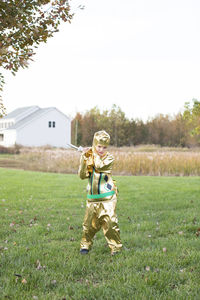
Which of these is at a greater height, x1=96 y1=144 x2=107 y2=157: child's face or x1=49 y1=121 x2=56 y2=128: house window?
x1=49 y1=121 x2=56 y2=128: house window

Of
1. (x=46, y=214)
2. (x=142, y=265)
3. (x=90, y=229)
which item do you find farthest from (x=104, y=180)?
(x=46, y=214)

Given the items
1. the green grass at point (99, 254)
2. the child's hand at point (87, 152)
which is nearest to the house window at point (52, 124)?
the green grass at point (99, 254)

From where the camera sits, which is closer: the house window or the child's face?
the child's face

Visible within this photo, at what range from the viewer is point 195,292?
3453 mm

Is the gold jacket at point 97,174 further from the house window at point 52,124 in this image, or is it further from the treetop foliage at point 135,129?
the house window at point 52,124

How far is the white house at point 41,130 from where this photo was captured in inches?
1768

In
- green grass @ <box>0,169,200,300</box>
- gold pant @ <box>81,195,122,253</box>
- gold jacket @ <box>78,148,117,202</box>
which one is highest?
gold jacket @ <box>78,148,117,202</box>

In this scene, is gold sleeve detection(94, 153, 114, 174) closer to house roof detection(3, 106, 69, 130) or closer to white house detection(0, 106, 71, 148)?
white house detection(0, 106, 71, 148)

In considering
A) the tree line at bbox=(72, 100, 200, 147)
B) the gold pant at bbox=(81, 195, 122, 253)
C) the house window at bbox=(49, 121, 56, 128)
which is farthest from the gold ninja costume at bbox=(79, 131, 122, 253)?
the house window at bbox=(49, 121, 56, 128)

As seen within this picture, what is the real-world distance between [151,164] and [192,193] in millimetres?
6460

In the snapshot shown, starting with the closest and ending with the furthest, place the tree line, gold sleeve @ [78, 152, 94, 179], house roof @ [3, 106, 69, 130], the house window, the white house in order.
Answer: gold sleeve @ [78, 152, 94, 179] → the tree line → the white house → house roof @ [3, 106, 69, 130] → the house window

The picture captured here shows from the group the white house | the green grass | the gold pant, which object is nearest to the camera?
the green grass

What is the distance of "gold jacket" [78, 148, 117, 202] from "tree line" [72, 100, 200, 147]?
87.2ft

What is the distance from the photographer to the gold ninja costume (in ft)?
15.4
